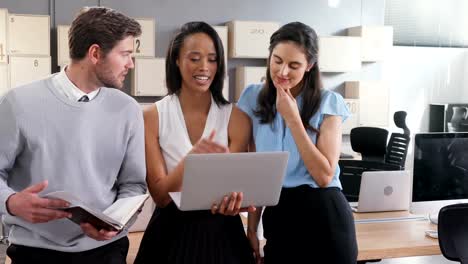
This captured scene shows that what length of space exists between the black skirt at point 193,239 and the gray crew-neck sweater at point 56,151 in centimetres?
15

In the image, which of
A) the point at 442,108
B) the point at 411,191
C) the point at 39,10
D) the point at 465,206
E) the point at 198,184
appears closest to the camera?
the point at 198,184

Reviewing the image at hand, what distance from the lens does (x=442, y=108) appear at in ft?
23.4

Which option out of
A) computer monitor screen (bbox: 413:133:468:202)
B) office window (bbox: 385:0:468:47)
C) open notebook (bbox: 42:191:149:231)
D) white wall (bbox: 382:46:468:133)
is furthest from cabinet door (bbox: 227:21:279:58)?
open notebook (bbox: 42:191:149:231)

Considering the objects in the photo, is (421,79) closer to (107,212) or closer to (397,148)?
(397,148)

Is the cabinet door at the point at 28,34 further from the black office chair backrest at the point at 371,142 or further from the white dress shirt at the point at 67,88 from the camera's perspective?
the white dress shirt at the point at 67,88

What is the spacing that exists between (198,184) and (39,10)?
4.91 m

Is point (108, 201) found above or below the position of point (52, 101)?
below

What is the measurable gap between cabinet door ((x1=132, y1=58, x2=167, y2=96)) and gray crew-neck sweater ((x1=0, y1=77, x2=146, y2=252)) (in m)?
4.21

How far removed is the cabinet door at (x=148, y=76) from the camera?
5.86 m

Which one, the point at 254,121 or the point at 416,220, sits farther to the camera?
the point at 416,220

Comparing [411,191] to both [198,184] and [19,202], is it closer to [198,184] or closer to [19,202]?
[198,184]

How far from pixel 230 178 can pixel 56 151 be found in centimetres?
Result: 51

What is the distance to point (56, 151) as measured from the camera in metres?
1.59

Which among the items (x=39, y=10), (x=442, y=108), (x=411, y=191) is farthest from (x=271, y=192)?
(x=442, y=108)
